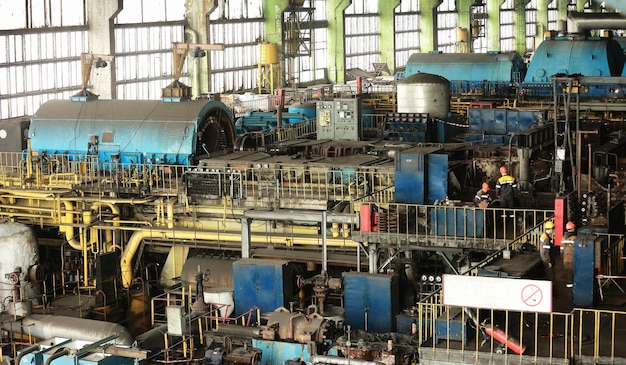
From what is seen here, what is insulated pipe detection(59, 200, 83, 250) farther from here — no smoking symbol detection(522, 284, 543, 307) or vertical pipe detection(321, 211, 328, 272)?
no smoking symbol detection(522, 284, 543, 307)

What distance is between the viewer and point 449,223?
26781 millimetres

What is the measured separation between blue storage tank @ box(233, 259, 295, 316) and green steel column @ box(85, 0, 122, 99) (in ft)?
68.6

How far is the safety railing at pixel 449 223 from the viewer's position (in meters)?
26.5

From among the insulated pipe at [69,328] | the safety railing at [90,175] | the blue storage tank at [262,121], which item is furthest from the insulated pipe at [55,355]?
the blue storage tank at [262,121]

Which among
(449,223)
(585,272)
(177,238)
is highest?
(449,223)

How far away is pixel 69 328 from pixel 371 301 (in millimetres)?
8060

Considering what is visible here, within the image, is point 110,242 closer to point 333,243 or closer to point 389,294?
point 333,243

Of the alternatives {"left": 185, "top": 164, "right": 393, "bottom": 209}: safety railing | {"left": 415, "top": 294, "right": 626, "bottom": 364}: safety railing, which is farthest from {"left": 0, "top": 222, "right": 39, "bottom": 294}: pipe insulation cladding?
{"left": 415, "top": 294, "right": 626, "bottom": 364}: safety railing

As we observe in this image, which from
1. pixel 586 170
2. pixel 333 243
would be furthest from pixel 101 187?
pixel 586 170

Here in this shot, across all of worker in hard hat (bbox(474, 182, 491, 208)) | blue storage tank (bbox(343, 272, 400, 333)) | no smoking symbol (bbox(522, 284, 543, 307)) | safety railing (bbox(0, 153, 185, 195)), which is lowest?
blue storage tank (bbox(343, 272, 400, 333))

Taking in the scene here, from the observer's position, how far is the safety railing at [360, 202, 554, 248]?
26.5 m

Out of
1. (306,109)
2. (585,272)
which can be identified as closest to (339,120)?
(306,109)

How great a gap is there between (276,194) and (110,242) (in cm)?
599

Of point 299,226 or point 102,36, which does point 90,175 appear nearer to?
point 299,226
